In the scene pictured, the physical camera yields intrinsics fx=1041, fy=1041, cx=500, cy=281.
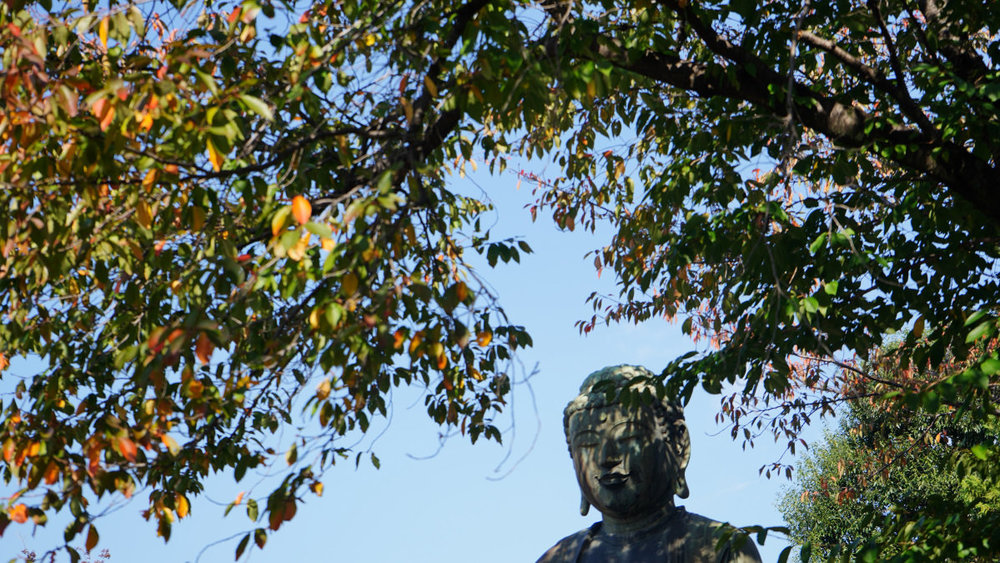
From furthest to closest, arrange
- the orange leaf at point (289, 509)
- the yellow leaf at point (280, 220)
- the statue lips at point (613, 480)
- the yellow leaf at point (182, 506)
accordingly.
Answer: the statue lips at point (613, 480) < the yellow leaf at point (182, 506) < the orange leaf at point (289, 509) < the yellow leaf at point (280, 220)

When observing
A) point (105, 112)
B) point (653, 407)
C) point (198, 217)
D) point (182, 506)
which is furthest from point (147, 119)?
point (653, 407)

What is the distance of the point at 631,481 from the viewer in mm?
5434

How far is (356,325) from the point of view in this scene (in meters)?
3.50

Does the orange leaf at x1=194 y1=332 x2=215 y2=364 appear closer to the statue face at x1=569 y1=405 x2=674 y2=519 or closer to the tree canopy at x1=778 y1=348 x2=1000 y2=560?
the statue face at x1=569 y1=405 x2=674 y2=519

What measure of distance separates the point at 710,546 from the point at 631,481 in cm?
51

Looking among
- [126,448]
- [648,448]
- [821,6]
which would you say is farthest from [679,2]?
[126,448]

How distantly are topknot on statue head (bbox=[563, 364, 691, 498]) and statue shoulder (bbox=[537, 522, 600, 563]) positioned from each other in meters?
0.49

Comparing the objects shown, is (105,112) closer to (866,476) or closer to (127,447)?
(127,447)

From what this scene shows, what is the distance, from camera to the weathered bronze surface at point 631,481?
5.34 m

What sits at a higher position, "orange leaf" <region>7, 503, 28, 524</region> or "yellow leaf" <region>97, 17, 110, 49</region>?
"yellow leaf" <region>97, 17, 110, 49</region>

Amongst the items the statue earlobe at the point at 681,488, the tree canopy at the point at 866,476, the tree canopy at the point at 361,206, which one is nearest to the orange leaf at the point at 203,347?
the tree canopy at the point at 361,206

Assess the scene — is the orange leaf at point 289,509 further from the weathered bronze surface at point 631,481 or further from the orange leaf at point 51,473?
the weathered bronze surface at point 631,481

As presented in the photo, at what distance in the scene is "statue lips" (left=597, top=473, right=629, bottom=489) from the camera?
17.9 feet

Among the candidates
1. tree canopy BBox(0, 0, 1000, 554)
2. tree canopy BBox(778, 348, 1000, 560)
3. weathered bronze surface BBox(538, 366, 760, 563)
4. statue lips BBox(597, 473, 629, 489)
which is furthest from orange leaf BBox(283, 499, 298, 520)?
tree canopy BBox(778, 348, 1000, 560)
